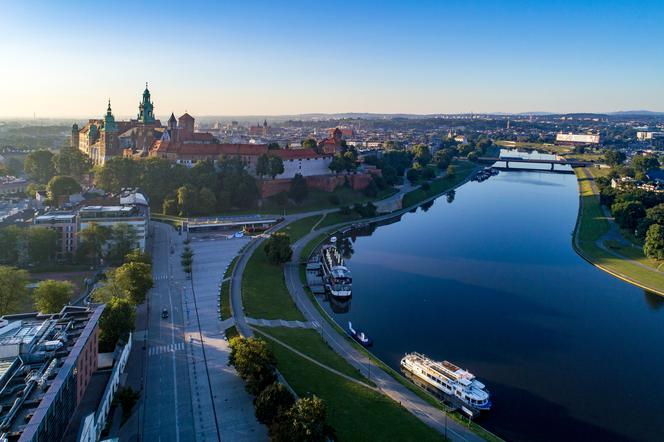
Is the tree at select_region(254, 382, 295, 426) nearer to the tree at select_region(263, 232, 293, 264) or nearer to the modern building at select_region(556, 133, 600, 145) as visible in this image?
the tree at select_region(263, 232, 293, 264)

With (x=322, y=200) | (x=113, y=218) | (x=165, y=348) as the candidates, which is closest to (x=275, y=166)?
(x=322, y=200)

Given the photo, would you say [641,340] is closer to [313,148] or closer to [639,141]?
[313,148]

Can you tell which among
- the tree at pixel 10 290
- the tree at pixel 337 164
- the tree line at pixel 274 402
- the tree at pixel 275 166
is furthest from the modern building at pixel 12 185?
the tree line at pixel 274 402

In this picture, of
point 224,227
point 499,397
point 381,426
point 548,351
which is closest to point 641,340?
point 548,351

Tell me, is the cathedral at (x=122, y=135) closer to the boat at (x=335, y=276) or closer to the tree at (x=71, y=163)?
the tree at (x=71, y=163)

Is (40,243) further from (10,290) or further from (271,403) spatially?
(271,403)
